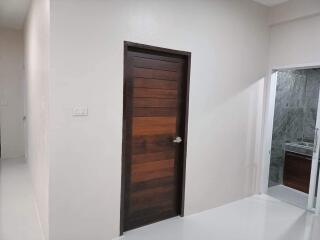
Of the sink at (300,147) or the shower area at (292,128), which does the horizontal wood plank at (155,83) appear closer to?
the shower area at (292,128)

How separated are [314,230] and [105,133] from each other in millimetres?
2705

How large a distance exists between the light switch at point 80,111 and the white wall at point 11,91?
12.7ft

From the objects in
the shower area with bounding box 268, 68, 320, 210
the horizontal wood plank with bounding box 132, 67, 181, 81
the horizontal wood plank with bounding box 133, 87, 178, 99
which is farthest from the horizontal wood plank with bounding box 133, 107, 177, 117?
the shower area with bounding box 268, 68, 320, 210

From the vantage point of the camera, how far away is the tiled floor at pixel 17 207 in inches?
102

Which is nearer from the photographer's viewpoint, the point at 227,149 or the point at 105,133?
the point at 105,133

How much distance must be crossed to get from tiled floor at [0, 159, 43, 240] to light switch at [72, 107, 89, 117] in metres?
1.36

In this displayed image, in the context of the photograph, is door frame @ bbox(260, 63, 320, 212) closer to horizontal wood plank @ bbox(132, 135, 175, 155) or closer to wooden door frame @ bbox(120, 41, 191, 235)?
wooden door frame @ bbox(120, 41, 191, 235)

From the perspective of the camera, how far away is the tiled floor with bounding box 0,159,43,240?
8.49 feet

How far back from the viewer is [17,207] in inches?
124

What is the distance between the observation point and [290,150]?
14.0ft

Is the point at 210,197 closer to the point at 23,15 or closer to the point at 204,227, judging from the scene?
the point at 204,227

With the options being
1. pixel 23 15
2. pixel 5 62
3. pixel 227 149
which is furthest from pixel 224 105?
pixel 5 62

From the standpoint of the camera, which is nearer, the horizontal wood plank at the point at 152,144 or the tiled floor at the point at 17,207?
the tiled floor at the point at 17,207

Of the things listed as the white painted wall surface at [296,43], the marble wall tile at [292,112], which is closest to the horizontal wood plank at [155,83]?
the white painted wall surface at [296,43]
